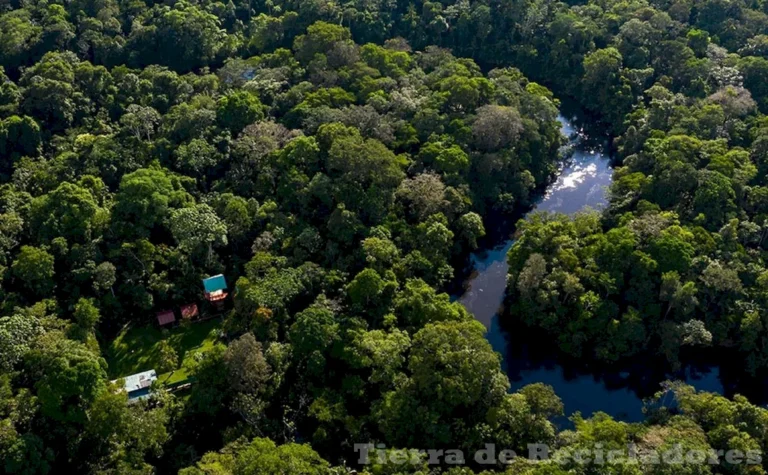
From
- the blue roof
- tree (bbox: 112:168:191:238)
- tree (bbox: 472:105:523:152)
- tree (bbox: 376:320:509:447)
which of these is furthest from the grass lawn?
tree (bbox: 472:105:523:152)

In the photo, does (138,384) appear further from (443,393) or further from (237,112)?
(237,112)

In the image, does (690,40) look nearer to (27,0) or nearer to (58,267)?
(58,267)

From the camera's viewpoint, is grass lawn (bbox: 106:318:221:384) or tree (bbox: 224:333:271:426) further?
grass lawn (bbox: 106:318:221:384)

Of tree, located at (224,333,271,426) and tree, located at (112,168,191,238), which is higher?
tree, located at (112,168,191,238)

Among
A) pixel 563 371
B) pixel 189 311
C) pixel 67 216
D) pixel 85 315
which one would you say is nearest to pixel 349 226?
pixel 189 311

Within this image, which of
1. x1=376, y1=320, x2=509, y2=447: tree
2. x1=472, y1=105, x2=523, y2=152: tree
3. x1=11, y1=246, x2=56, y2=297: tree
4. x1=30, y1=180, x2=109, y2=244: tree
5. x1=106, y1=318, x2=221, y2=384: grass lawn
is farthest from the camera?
x1=472, y1=105, x2=523, y2=152: tree

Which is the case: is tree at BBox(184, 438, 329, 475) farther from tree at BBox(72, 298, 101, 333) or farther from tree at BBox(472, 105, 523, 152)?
tree at BBox(472, 105, 523, 152)
